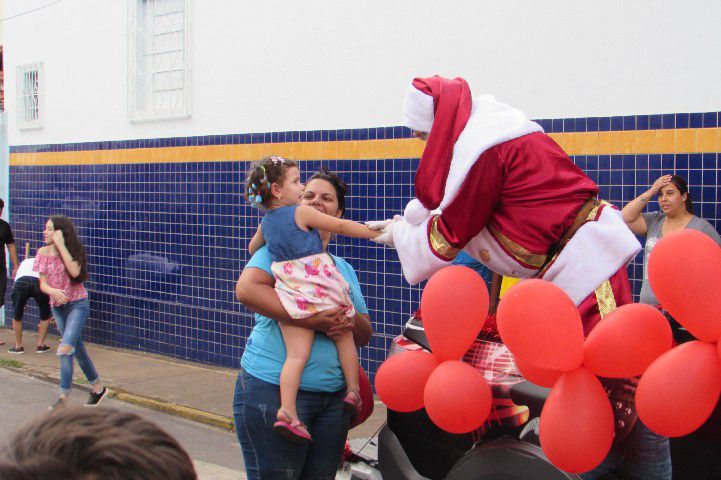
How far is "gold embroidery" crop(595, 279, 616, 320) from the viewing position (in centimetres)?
269

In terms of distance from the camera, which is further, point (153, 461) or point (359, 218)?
point (359, 218)

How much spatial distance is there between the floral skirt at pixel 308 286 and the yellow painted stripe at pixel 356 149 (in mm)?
3607

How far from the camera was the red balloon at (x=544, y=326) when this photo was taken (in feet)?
7.74

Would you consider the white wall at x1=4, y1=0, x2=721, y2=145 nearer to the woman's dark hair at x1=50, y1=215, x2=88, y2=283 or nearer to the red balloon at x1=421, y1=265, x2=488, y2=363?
the woman's dark hair at x1=50, y1=215, x2=88, y2=283

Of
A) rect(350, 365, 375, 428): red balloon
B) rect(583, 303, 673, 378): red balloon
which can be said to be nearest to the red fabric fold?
rect(583, 303, 673, 378): red balloon

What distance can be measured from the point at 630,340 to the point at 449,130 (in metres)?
0.93

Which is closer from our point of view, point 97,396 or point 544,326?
point 544,326

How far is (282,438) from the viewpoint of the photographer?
11.1 feet

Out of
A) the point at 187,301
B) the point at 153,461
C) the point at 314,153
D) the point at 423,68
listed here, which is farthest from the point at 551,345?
the point at 187,301

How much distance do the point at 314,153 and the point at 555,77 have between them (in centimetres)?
275

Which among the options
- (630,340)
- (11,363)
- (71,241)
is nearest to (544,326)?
(630,340)

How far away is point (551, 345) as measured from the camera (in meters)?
2.36

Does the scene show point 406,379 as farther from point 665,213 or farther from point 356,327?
point 665,213

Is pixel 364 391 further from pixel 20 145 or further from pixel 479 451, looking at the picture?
pixel 20 145
